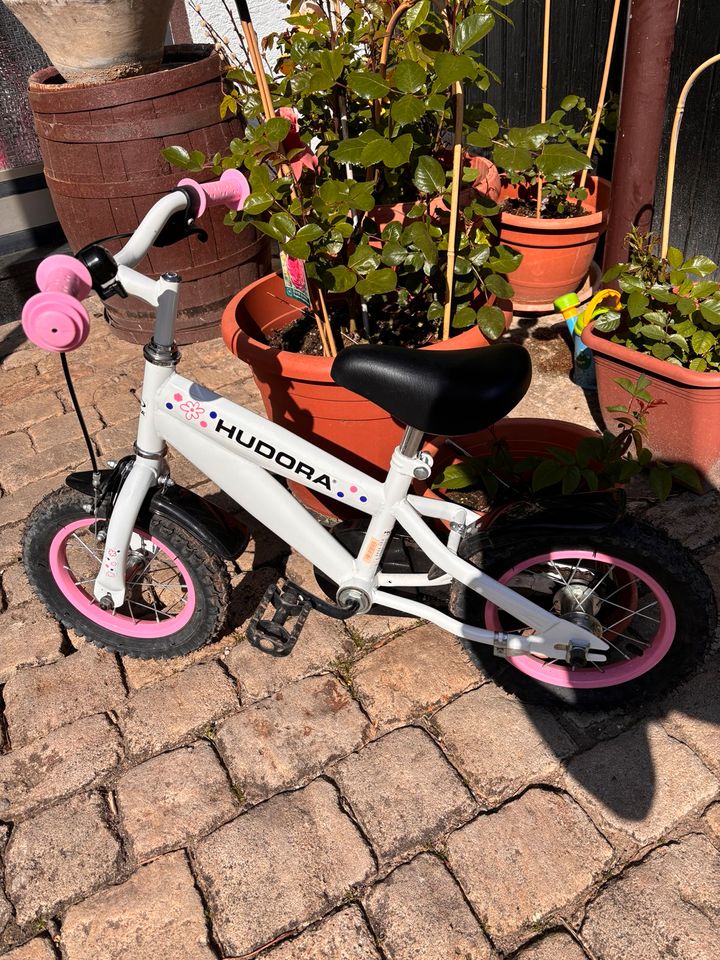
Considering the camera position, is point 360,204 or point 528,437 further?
point 528,437

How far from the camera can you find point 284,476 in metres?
1.81

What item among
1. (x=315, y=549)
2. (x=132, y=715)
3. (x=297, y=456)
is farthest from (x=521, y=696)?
(x=132, y=715)

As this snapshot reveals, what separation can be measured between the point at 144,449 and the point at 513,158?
3.85 feet

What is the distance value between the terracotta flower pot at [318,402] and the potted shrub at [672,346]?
607 mm

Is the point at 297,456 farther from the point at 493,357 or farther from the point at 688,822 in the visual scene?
the point at 688,822

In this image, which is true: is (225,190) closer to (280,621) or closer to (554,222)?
(280,621)

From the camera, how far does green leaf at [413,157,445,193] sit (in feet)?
6.49

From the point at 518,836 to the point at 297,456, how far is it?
1028 mm

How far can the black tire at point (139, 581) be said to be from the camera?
6.43ft

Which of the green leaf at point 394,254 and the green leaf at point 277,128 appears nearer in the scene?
the green leaf at point 277,128

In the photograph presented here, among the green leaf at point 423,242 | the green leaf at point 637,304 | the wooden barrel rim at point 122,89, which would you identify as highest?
the wooden barrel rim at point 122,89

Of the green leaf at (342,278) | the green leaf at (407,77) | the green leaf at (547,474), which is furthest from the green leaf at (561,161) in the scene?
the green leaf at (547,474)

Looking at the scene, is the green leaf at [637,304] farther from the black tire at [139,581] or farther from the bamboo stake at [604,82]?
the black tire at [139,581]

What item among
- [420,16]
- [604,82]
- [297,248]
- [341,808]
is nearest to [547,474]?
[297,248]
